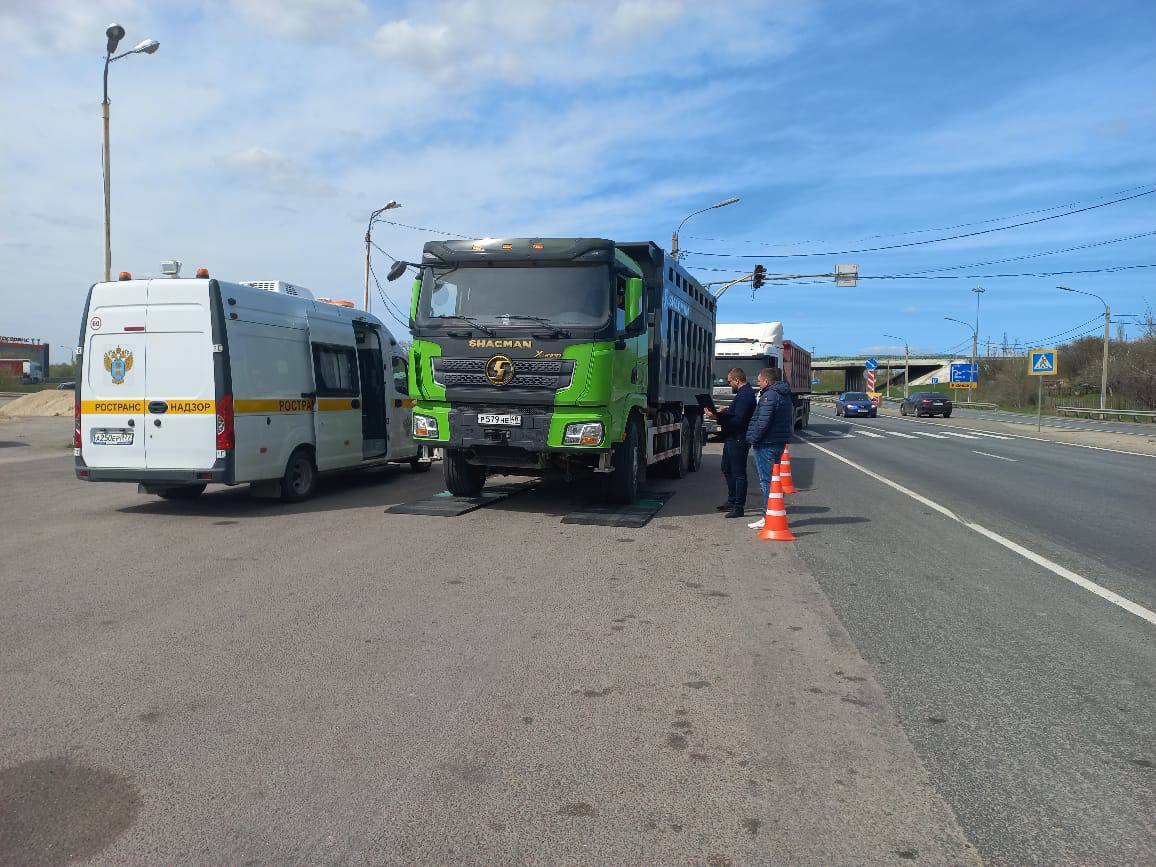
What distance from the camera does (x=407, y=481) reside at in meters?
14.0

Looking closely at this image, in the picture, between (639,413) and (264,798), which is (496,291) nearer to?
(639,413)

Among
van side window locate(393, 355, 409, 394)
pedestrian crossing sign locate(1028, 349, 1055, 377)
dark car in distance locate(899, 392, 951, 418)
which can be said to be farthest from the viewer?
dark car in distance locate(899, 392, 951, 418)

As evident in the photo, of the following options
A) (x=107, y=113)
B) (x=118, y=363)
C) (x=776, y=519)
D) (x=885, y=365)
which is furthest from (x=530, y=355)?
(x=885, y=365)

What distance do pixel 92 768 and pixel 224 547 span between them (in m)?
4.88

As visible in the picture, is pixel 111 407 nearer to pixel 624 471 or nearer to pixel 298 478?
pixel 298 478

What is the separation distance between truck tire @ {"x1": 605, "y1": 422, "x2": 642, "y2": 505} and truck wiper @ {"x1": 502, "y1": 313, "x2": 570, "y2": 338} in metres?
1.61

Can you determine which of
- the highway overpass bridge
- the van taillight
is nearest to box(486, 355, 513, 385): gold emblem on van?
the van taillight

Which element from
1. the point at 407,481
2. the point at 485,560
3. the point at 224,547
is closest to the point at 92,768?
the point at 485,560

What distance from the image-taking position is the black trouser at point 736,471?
10336 millimetres

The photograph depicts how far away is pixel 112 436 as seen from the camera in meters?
9.88

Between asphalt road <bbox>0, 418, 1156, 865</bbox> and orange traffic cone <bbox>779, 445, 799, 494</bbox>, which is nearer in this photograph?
asphalt road <bbox>0, 418, 1156, 865</bbox>

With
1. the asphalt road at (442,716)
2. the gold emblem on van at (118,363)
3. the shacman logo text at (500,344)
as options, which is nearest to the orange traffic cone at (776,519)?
the asphalt road at (442,716)

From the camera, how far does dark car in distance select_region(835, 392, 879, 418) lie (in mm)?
50000

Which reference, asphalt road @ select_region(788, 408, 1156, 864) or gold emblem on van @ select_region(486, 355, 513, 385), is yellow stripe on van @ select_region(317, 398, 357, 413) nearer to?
gold emblem on van @ select_region(486, 355, 513, 385)
